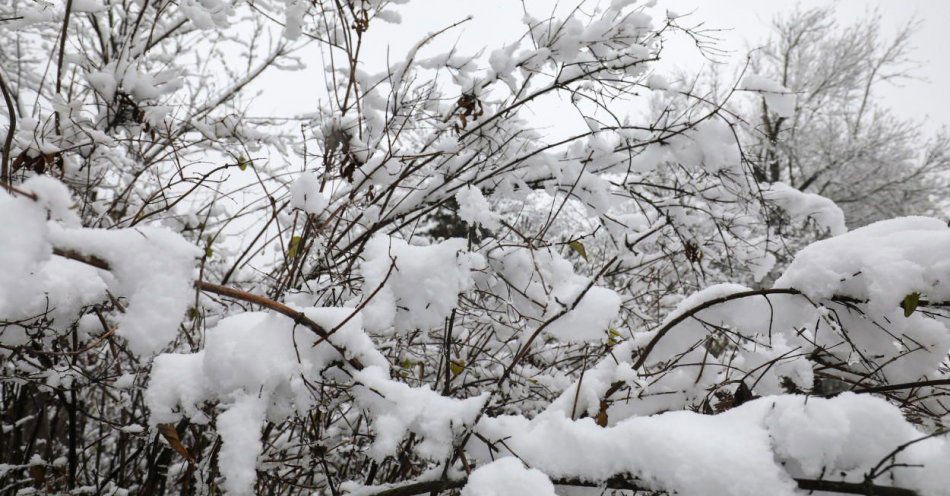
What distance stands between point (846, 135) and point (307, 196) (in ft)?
47.0

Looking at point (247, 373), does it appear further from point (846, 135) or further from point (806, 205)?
point (846, 135)

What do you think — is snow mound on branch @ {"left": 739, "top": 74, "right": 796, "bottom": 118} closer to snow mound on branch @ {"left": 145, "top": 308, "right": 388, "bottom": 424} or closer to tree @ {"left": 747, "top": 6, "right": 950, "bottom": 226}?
snow mound on branch @ {"left": 145, "top": 308, "right": 388, "bottom": 424}

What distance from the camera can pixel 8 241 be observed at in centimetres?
60

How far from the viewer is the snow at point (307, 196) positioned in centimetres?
136

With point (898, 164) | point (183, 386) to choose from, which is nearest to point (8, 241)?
point (183, 386)

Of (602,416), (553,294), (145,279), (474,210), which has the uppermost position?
(474,210)

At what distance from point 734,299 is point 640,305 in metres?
3.03

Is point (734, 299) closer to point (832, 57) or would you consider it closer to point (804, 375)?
point (804, 375)

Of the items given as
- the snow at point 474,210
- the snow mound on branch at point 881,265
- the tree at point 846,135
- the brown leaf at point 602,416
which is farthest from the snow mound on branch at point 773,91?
the tree at point 846,135

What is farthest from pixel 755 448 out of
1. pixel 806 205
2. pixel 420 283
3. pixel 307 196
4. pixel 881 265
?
pixel 806 205

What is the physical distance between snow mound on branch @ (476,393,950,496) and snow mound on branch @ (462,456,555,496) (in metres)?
0.13

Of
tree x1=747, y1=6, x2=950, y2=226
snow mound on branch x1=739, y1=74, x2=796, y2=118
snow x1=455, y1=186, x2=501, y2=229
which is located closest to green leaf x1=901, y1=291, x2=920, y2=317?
snow x1=455, y1=186, x2=501, y2=229

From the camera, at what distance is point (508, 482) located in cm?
79

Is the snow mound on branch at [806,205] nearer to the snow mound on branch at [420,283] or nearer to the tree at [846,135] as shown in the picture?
the snow mound on branch at [420,283]
